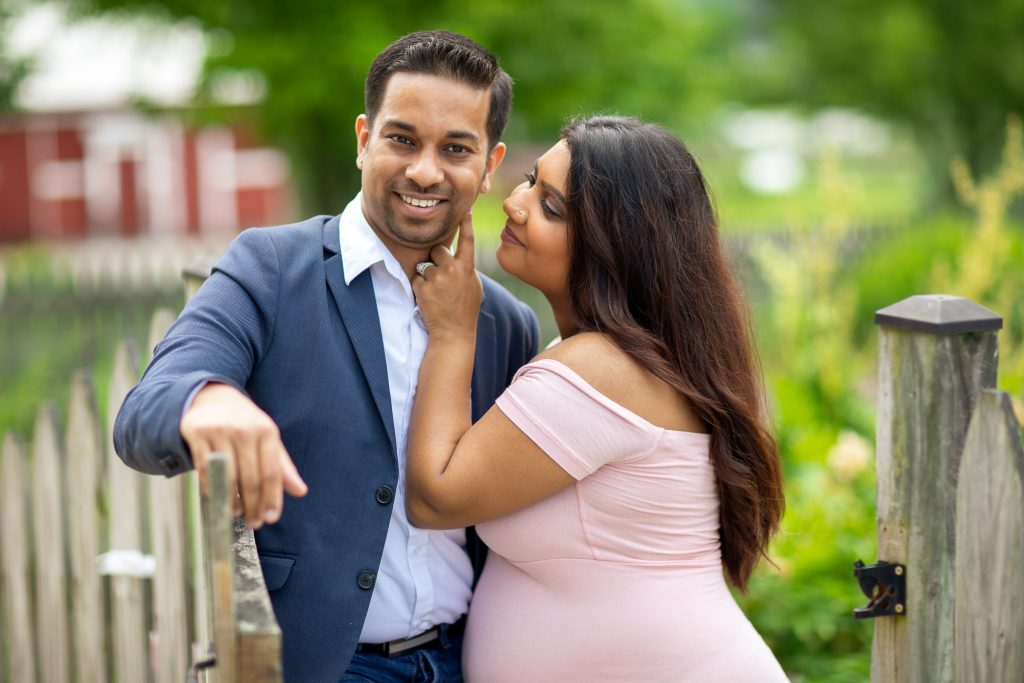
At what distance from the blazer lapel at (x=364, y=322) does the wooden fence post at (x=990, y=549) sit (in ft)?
3.89

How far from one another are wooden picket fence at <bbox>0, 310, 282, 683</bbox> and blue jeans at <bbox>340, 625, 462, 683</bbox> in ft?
2.13

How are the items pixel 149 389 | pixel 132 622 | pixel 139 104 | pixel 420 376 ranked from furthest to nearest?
pixel 139 104
pixel 132 622
pixel 420 376
pixel 149 389

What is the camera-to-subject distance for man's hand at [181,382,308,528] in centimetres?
176

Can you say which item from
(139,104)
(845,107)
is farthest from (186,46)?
(845,107)

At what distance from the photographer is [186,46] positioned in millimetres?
14031

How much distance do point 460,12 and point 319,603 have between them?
34.1 feet

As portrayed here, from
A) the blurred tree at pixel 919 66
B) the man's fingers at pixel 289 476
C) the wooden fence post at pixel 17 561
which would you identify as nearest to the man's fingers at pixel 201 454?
the man's fingers at pixel 289 476

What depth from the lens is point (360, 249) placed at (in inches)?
98.3

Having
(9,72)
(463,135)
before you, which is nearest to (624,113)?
(9,72)

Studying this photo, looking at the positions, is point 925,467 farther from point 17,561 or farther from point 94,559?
point 17,561

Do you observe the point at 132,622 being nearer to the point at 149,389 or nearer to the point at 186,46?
the point at 149,389

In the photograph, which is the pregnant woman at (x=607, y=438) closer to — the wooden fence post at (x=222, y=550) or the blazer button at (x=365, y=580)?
the blazer button at (x=365, y=580)

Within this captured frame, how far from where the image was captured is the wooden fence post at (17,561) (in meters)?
3.60

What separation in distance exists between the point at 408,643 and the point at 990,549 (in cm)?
123
